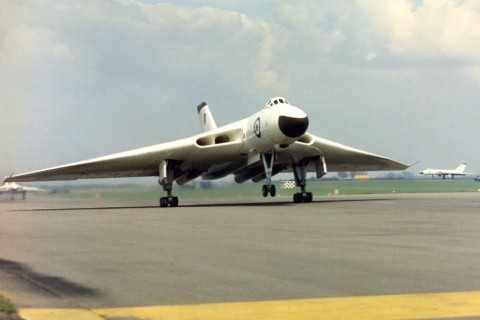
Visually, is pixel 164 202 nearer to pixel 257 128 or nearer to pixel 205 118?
pixel 257 128

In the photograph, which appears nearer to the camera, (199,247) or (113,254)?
(113,254)

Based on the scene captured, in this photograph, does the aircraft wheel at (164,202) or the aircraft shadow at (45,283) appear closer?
the aircraft shadow at (45,283)

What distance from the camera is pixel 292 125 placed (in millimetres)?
28578

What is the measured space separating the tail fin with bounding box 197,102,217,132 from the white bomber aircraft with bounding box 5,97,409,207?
6426 millimetres

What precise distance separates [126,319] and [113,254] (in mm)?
5446

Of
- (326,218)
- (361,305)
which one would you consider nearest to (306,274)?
(361,305)

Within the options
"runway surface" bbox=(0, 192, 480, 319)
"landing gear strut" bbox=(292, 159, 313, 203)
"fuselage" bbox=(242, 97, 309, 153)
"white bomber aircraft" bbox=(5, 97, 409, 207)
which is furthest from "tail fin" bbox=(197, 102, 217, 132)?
"runway surface" bbox=(0, 192, 480, 319)

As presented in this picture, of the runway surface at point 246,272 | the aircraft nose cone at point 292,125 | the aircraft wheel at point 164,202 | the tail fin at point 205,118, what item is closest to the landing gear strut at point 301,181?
the aircraft nose cone at point 292,125

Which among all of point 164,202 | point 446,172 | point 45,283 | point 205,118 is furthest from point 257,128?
point 446,172

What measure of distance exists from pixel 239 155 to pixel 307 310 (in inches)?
993

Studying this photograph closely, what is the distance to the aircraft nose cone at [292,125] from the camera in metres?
28.6

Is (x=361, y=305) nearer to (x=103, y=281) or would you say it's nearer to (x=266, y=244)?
(x=103, y=281)

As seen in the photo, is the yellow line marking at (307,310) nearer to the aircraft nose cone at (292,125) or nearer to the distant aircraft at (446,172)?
the aircraft nose cone at (292,125)

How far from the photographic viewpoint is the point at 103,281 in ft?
29.0
